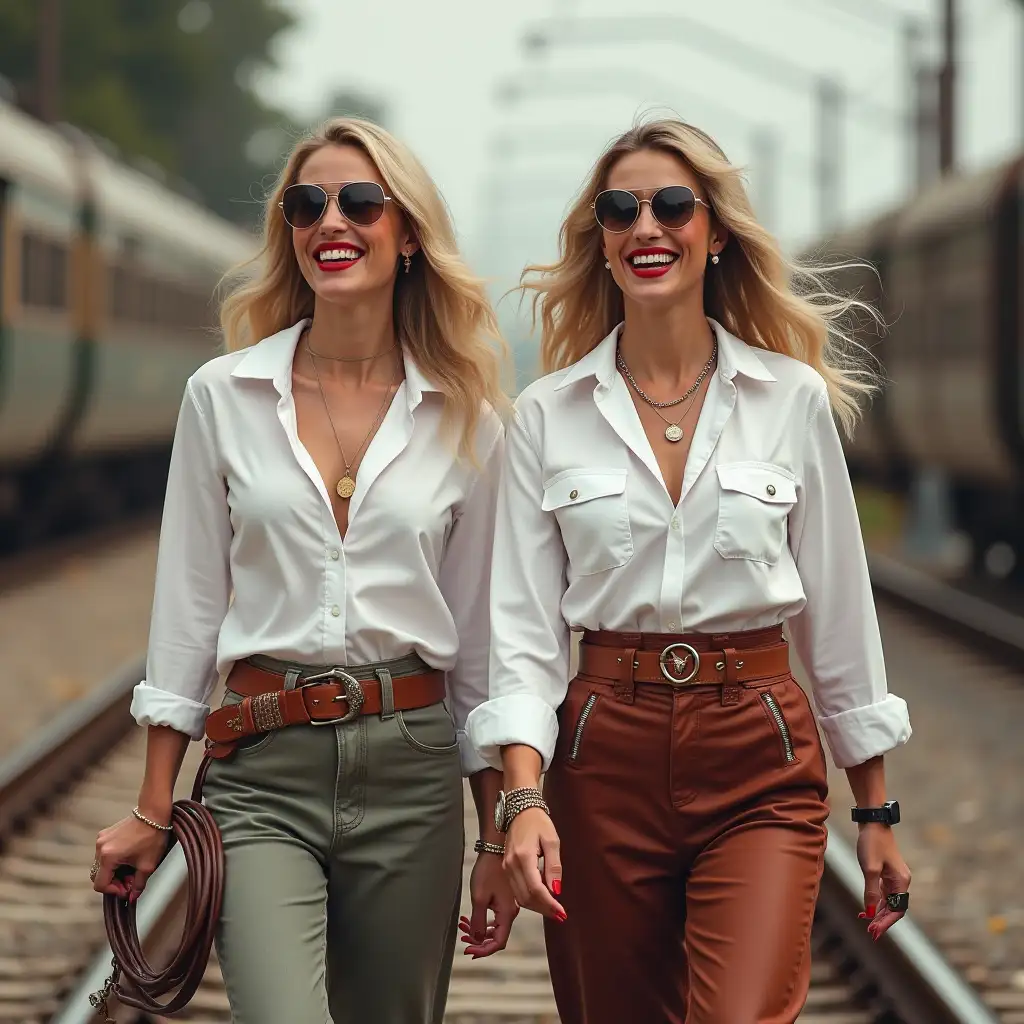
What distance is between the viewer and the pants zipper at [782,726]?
351cm

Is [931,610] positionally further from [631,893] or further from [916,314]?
[631,893]

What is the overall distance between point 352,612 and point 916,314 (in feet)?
53.8

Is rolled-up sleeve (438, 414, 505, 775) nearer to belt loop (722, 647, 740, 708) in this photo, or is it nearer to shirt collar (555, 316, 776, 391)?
shirt collar (555, 316, 776, 391)

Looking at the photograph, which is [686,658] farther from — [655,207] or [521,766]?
[655,207]

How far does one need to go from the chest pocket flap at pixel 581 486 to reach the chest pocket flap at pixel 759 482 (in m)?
0.18

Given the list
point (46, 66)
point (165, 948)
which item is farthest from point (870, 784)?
point (46, 66)

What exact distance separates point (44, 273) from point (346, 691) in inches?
551

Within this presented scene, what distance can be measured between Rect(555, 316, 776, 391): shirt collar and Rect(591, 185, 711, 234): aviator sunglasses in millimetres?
230

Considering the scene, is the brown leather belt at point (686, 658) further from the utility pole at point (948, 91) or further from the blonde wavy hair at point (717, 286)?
the utility pole at point (948, 91)

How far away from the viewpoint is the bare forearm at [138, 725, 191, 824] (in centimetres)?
348

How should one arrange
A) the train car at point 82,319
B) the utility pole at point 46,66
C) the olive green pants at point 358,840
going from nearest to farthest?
1. the olive green pants at point 358,840
2. the train car at point 82,319
3. the utility pole at point 46,66

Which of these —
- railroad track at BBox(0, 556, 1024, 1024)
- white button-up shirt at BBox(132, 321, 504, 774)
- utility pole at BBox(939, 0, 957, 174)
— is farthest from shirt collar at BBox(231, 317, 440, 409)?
utility pole at BBox(939, 0, 957, 174)

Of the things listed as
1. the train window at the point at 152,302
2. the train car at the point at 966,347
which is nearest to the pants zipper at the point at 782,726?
the train car at the point at 966,347

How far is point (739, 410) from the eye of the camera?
3654 mm
